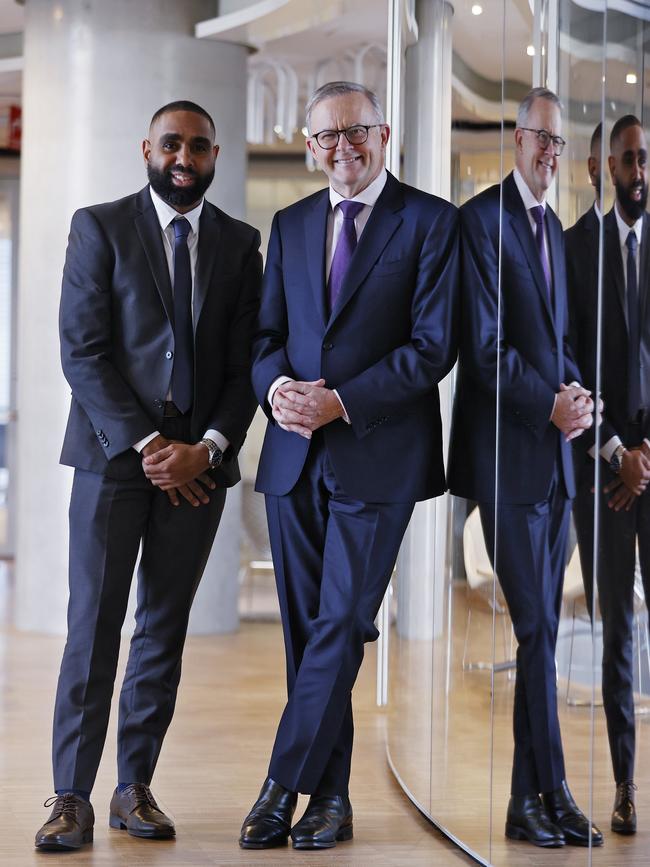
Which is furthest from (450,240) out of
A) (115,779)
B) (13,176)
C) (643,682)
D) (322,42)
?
(13,176)

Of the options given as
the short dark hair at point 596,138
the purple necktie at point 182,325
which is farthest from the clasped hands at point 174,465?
the short dark hair at point 596,138

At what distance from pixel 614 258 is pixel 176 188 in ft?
3.68

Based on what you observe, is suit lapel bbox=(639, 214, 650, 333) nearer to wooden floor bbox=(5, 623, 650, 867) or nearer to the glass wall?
the glass wall

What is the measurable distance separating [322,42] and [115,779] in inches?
190

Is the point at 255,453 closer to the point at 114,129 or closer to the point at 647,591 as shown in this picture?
the point at 114,129

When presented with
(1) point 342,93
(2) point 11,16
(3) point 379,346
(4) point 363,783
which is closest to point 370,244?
→ (3) point 379,346

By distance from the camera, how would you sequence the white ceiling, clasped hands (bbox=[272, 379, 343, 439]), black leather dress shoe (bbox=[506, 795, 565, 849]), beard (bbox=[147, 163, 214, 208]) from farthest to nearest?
the white ceiling, beard (bbox=[147, 163, 214, 208]), clasped hands (bbox=[272, 379, 343, 439]), black leather dress shoe (bbox=[506, 795, 565, 849])

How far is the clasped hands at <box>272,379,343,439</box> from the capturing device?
291cm

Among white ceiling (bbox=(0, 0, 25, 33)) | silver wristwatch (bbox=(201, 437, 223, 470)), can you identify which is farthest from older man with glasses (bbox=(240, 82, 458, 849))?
white ceiling (bbox=(0, 0, 25, 33))

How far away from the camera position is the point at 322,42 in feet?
24.1

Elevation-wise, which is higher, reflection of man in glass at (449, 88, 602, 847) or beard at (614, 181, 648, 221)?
beard at (614, 181, 648, 221)

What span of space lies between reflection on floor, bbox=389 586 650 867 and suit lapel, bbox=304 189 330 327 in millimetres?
729

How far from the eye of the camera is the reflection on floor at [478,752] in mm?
2453

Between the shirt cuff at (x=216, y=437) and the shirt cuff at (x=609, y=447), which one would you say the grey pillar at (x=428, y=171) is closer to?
the shirt cuff at (x=216, y=437)
